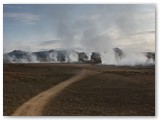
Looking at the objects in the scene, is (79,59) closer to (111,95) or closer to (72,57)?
(72,57)

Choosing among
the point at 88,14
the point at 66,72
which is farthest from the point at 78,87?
the point at 88,14

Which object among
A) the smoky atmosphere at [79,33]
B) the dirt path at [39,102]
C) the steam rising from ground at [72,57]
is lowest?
the dirt path at [39,102]

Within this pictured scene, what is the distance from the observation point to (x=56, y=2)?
277cm

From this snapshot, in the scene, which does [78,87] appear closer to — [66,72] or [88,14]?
[66,72]

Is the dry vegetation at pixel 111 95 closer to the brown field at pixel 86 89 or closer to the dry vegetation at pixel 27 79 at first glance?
the brown field at pixel 86 89

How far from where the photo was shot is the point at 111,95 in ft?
9.03

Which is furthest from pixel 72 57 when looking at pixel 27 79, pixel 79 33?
pixel 27 79

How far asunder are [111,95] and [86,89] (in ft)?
0.68

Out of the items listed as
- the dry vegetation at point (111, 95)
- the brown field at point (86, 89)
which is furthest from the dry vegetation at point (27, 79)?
the dry vegetation at point (111, 95)

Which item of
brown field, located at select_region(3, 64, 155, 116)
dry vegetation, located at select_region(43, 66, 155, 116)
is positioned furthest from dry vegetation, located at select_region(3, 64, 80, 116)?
dry vegetation, located at select_region(43, 66, 155, 116)

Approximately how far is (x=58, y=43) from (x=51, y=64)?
0.59ft

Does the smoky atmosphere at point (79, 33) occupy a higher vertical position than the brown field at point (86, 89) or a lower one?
higher

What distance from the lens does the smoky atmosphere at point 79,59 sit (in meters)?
2.74

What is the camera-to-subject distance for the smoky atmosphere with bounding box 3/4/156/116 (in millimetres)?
2740
